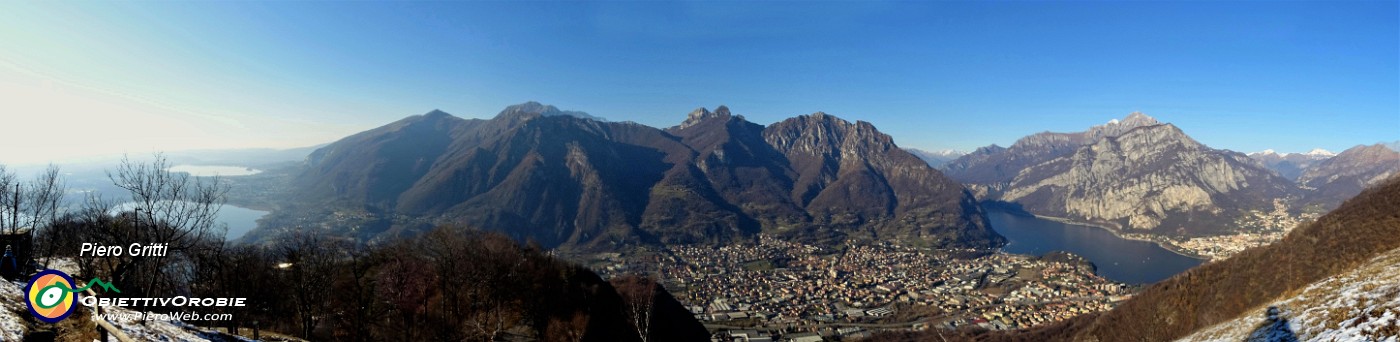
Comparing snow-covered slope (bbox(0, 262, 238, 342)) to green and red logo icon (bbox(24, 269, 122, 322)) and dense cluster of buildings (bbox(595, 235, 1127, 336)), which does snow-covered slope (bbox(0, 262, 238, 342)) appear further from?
dense cluster of buildings (bbox(595, 235, 1127, 336))

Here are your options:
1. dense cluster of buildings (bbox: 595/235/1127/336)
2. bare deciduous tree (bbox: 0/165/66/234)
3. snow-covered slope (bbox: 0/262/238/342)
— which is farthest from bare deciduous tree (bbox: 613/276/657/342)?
bare deciduous tree (bbox: 0/165/66/234)

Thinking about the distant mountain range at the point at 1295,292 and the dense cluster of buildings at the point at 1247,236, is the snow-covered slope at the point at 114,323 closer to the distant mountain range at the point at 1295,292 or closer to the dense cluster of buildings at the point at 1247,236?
the distant mountain range at the point at 1295,292

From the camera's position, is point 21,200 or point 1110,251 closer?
point 21,200

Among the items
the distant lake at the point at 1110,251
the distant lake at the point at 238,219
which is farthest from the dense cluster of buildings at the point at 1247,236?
the distant lake at the point at 238,219

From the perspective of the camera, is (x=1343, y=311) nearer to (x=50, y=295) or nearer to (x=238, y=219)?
(x=50, y=295)

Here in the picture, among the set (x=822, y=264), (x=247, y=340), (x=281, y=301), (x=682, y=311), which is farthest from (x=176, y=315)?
(x=822, y=264)

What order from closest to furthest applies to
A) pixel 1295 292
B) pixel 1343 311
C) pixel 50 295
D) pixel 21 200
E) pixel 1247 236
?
pixel 50 295 < pixel 1343 311 < pixel 1295 292 < pixel 21 200 < pixel 1247 236

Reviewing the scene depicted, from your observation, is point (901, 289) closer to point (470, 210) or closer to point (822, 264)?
point (822, 264)

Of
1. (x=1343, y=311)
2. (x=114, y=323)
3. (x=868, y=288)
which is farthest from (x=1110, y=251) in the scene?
(x=114, y=323)
